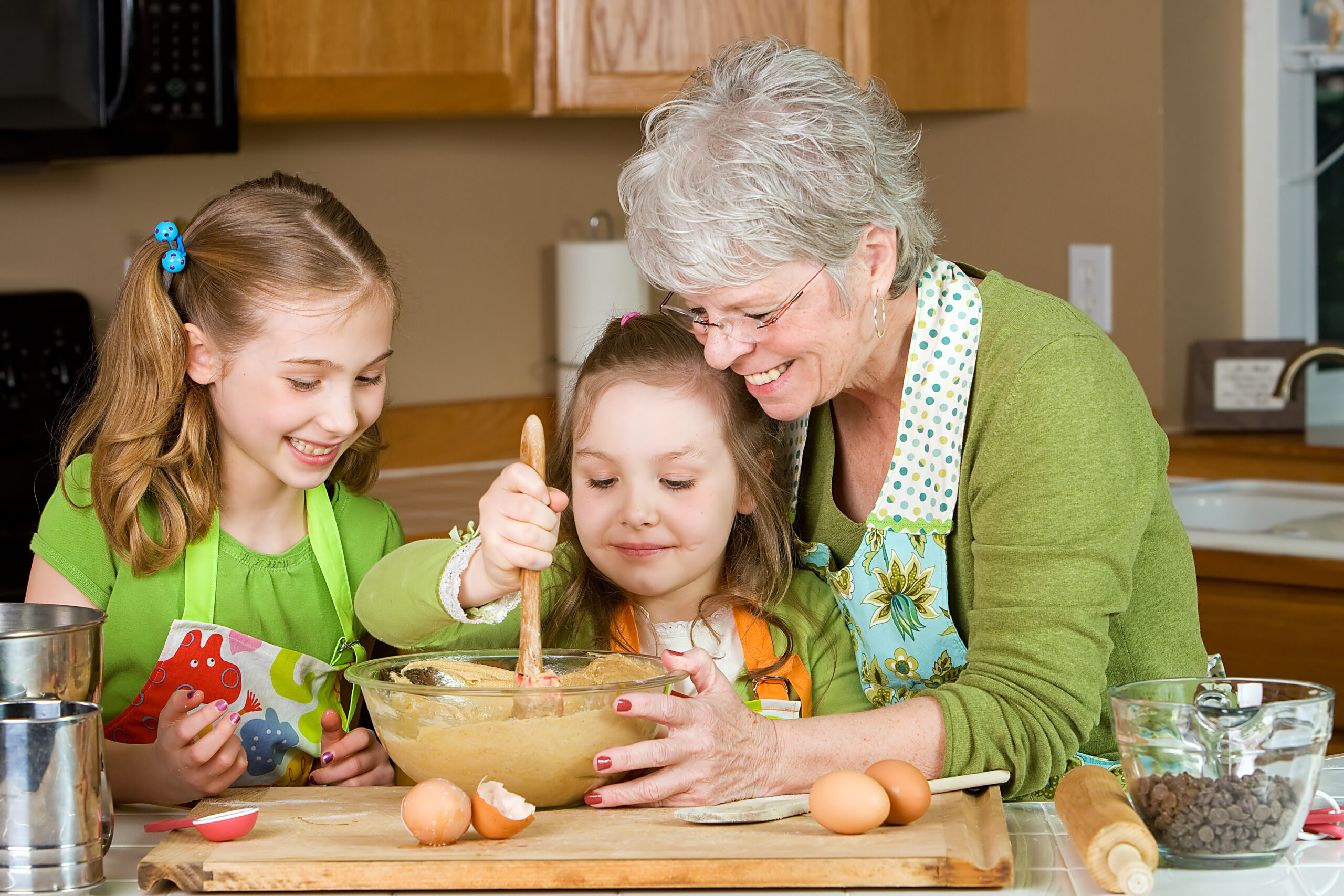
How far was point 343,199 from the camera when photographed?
276 centimetres

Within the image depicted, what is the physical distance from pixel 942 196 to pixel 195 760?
2.14m

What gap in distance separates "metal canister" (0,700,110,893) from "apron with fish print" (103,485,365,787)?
44cm

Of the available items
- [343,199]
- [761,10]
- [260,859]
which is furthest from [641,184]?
[343,199]

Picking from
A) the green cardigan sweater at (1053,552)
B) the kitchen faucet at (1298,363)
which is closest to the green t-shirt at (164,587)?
the green cardigan sweater at (1053,552)

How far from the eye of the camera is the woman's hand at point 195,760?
111 cm

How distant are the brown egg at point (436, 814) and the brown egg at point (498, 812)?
0.01 metres

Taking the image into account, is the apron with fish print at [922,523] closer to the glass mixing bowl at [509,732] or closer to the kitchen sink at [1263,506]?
the glass mixing bowl at [509,732]

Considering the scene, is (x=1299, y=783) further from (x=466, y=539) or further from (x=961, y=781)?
(x=466, y=539)

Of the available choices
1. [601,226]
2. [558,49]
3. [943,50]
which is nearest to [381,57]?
[558,49]

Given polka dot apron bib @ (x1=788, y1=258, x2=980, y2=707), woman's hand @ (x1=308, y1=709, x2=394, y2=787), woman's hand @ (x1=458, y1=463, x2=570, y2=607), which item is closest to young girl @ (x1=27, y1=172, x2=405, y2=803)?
woman's hand @ (x1=308, y1=709, x2=394, y2=787)

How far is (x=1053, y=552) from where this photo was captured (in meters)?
1.19

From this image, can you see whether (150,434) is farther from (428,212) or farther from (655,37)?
(428,212)

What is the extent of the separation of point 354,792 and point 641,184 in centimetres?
57

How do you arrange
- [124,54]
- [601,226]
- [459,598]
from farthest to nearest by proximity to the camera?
[601,226], [124,54], [459,598]
